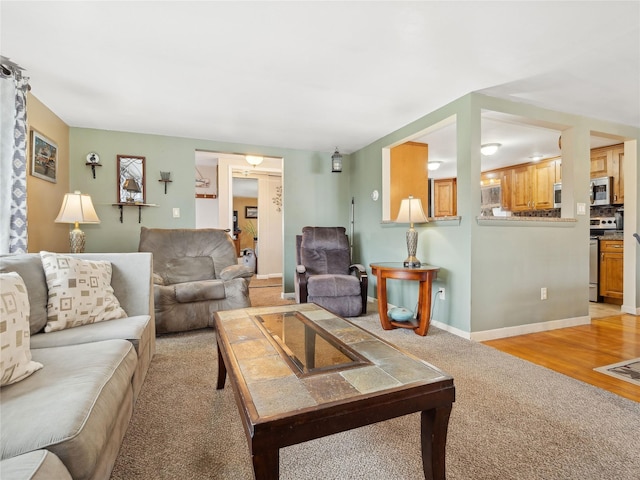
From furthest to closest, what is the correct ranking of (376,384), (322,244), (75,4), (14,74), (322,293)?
(322,244) < (322,293) < (14,74) < (75,4) < (376,384)

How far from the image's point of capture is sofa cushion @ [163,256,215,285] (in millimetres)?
3364

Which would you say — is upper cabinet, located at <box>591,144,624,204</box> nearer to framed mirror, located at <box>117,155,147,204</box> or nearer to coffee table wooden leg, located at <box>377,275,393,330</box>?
coffee table wooden leg, located at <box>377,275,393,330</box>

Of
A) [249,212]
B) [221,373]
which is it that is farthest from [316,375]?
[249,212]

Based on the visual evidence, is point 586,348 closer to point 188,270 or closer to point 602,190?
point 602,190

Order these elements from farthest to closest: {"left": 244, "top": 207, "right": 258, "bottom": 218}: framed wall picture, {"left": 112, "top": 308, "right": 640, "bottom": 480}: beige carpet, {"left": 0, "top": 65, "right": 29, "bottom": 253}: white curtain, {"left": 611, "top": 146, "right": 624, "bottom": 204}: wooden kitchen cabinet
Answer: {"left": 244, "top": 207, "right": 258, "bottom": 218}: framed wall picture
{"left": 611, "top": 146, "right": 624, "bottom": 204}: wooden kitchen cabinet
{"left": 0, "top": 65, "right": 29, "bottom": 253}: white curtain
{"left": 112, "top": 308, "right": 640, "bottom": 480}: beige carpet

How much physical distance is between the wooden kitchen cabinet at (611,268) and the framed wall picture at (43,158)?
6729 mm

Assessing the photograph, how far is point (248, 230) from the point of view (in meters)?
9.11

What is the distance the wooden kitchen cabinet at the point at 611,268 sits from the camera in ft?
13.6

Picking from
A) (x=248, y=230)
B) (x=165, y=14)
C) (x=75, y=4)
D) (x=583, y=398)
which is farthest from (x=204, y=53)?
(x=248, y=230)

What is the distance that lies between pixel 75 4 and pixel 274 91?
1.43m

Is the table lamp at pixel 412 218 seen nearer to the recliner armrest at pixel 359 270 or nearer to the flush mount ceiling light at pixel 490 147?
the recliner armrest at pixel 359 270

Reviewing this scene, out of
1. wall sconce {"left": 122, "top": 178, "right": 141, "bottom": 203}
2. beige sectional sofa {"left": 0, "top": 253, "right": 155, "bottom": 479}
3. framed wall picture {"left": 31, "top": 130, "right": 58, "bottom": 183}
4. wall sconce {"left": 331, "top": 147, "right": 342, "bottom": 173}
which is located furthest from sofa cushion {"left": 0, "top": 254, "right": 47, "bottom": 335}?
wall sconce {"left": 331, "top": 147, "right": 342, "bottom": 173}

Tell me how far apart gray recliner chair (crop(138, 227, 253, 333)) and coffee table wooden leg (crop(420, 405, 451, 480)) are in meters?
2.36

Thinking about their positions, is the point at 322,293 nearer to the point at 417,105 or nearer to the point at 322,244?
the point at 322,244
